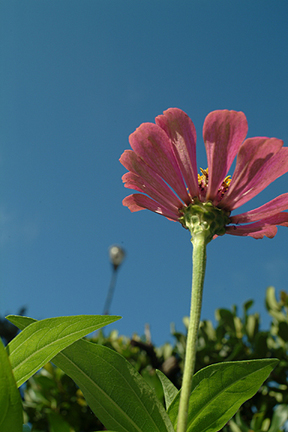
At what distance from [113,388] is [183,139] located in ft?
1.97

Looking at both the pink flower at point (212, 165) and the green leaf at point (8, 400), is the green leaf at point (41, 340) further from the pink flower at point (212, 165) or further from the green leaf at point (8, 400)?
the pink flower at point (212, 165)

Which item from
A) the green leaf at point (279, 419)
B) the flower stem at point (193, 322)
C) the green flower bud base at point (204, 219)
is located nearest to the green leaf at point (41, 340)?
the flower stem at point (193, 322)

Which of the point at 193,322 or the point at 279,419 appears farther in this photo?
the point at 279,419

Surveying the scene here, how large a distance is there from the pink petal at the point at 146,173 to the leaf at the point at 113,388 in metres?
0.45

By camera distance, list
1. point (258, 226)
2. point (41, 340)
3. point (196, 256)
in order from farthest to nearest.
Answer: point (258, 226), point (196, 256), point (41, 340)

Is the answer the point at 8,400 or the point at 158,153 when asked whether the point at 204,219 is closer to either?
the point at 158,153

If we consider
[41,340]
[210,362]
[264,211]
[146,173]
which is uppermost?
[146,173]

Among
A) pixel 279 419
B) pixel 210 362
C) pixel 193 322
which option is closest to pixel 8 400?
pixel 193 322

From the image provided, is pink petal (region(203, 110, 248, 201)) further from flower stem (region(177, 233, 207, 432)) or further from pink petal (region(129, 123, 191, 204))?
flower stem (region(177, 233, 207, 432))

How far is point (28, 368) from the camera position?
59 centimetres

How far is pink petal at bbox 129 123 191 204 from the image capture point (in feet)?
2.94

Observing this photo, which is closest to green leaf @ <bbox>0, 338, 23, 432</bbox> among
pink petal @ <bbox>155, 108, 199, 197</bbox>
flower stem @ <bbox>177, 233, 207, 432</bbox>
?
flower stem @ <bbox>177, 233, 207, 432</bbox>

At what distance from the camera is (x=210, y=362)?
273 cm

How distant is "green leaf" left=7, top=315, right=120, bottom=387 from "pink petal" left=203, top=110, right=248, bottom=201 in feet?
1.65
